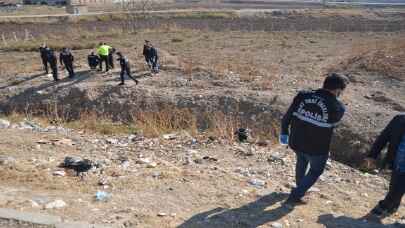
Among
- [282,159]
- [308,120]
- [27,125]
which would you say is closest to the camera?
[308,120]

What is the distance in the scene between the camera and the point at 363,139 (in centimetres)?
964

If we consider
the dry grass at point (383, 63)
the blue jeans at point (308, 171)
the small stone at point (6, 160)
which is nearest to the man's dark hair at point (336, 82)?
the blue jeans at point (308, 171)

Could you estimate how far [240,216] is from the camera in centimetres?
494

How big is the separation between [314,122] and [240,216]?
130 centimetres

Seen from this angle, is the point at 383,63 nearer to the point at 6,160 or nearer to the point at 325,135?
the point at 325,135

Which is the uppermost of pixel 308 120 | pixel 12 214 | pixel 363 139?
pixel 308 120

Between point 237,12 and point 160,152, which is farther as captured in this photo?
point 237,12

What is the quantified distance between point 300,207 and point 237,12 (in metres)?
46.8

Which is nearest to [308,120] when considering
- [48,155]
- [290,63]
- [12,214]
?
[12,214]

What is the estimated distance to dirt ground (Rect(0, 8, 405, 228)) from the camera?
16.4 feet

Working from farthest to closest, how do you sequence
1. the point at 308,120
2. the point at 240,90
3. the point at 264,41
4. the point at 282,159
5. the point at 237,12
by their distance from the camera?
the point at 237,12 < the point at 264,41 < the point at 240,90 < the point at 282,159 < the point at 308,120

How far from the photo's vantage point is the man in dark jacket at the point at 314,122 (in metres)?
4.59

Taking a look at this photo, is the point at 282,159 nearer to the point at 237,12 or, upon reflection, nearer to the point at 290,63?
the point at 290,63

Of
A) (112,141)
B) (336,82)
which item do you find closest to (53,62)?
(112,141)
